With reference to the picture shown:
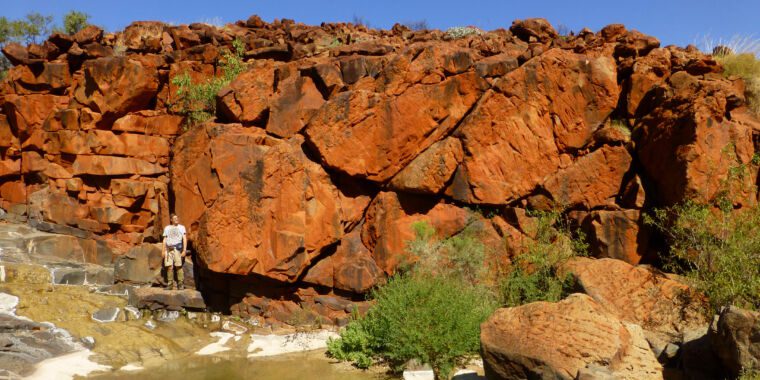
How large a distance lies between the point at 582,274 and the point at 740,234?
2.24 metres

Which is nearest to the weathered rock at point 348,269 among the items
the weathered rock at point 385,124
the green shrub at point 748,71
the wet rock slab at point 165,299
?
the weathered rock at point 385,124

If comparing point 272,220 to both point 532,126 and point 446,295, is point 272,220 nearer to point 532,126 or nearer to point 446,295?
point 446,295

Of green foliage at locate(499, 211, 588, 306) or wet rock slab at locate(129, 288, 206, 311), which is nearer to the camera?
green foliage at locate(499, 211, 588, 306)

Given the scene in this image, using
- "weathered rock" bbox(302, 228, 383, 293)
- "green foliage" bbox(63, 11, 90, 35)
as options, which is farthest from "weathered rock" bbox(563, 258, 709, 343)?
"green foliage" bbox(63, 11, 90, 35)

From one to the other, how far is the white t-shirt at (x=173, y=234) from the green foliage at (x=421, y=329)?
423 centimetres

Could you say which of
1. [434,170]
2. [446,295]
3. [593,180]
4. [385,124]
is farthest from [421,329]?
[593,180]

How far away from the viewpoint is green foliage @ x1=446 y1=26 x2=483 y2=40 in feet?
51.0

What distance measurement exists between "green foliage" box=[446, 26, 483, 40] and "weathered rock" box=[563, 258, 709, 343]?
814cm

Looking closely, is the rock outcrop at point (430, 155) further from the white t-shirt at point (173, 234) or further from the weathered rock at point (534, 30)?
the weathered rock at point (534, 30)

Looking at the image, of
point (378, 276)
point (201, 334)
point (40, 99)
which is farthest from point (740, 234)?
Answer: point (40, 99)

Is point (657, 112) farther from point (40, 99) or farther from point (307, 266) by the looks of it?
point (40, 99)

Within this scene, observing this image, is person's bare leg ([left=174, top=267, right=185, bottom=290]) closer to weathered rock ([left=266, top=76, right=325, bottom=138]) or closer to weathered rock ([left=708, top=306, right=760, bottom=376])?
weathered rock ([left=266, top=76, right=325, bottom=138])

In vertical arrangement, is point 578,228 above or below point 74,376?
above

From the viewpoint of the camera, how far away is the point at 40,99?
15.1 m
